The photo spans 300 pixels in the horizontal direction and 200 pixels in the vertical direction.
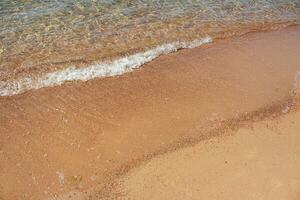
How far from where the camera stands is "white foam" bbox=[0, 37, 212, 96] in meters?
7.26

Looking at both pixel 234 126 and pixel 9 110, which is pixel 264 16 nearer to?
pixel 234 126

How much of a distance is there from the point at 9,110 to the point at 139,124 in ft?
6.34

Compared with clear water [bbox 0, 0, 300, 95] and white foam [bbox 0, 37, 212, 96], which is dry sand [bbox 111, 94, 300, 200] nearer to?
white foam [bbox 0, 37, 212, 96]

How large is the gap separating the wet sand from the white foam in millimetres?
181

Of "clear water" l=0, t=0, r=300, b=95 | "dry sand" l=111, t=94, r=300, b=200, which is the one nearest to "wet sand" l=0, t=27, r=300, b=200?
"dry sand" l=111, t=94, r=300, b=200

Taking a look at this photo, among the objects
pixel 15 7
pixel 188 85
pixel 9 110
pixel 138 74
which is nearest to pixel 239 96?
pixel 188 85

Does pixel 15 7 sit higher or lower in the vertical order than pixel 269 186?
higher

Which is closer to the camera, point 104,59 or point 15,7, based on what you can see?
point 104,59

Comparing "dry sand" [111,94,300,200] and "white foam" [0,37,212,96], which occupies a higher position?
"white foam" [0,37,212,96]

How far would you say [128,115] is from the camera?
6594 mm

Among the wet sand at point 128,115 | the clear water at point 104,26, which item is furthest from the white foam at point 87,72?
the wet sand at point 128,115

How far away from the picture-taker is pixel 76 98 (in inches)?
273

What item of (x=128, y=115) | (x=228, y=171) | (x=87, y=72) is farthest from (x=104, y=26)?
(x=228, y=171)

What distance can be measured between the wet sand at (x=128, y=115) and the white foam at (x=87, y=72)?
18 centimetres
